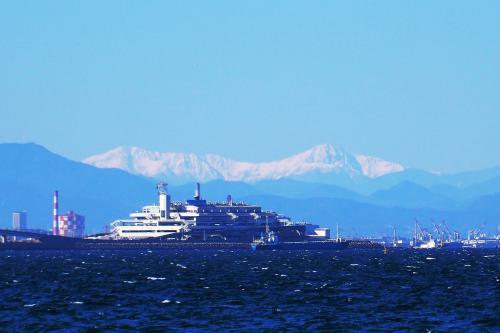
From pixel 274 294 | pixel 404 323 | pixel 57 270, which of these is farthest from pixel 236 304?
pixel 57 270

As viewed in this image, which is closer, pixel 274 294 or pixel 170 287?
pixel 274 294

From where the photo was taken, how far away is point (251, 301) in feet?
338

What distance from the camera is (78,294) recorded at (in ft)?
367

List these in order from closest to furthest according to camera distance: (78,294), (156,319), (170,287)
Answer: (156,319) < (78,294) < (170,287)

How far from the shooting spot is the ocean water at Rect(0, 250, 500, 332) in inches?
3334

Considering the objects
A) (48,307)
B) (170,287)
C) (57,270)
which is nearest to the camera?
(48,307)

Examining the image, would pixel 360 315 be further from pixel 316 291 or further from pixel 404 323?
pixel 316 291

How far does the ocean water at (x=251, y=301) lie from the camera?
278 ft

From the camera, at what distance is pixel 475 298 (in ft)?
343

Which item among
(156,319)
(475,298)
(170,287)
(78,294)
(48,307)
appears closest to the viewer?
(156,319)

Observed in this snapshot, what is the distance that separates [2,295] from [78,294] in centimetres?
604

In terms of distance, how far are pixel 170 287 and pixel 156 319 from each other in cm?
3265

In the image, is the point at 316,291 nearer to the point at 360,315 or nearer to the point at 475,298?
the point at 475,298

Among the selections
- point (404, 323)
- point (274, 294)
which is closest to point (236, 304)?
point (274, 294)
